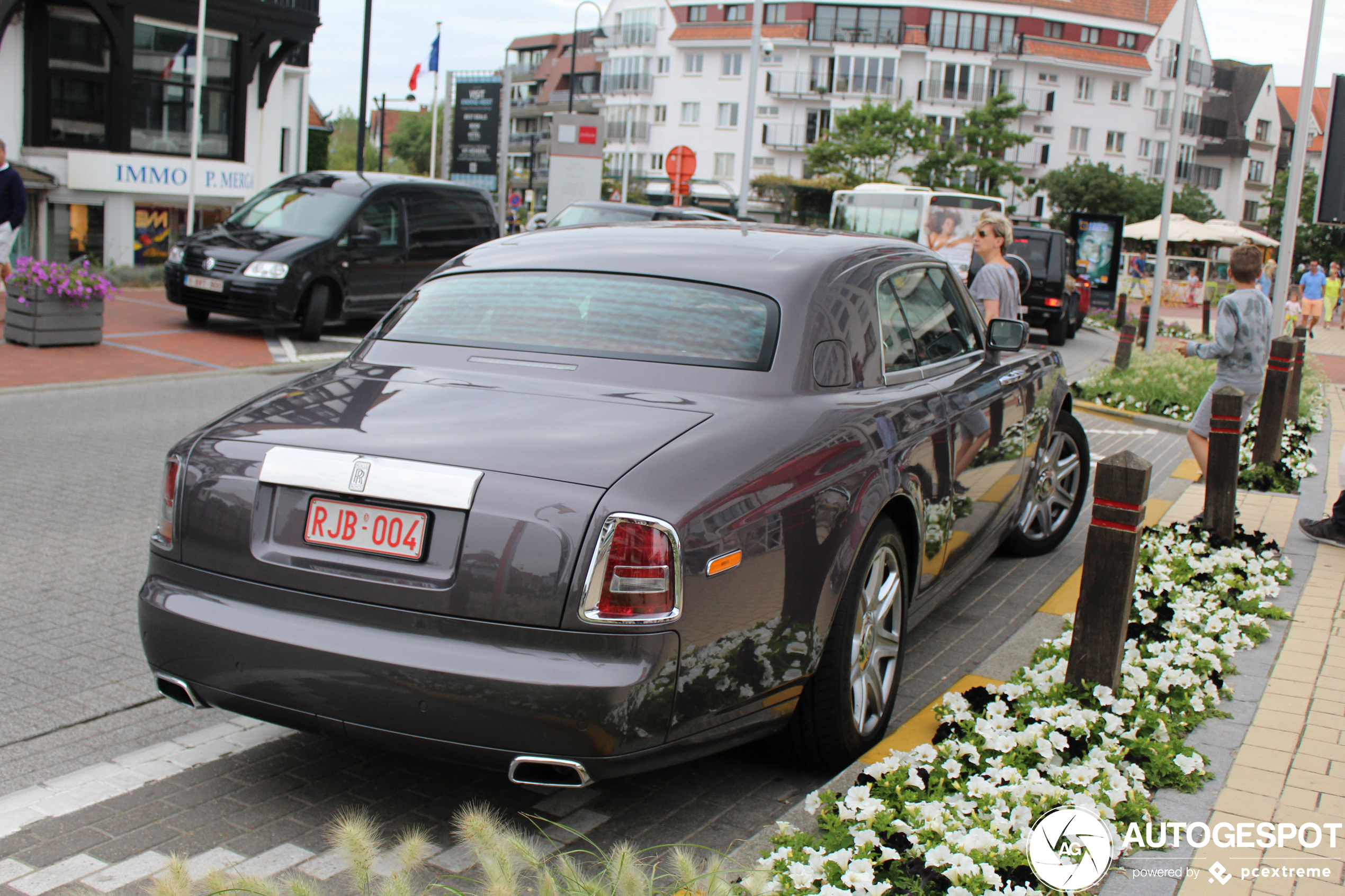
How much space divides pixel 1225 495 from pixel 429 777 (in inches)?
191

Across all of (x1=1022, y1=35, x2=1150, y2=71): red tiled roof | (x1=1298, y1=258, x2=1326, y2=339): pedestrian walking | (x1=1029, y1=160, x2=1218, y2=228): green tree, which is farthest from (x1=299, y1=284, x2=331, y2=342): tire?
(x1=1022, y1=35, x2=1150, y2=71): red tiled roof

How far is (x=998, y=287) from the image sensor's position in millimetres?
9180

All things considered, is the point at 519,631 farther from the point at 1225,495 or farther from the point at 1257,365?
the point at 1257,365

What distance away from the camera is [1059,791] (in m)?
3.64

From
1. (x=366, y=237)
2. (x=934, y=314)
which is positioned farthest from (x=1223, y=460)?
(x=366, y=237)

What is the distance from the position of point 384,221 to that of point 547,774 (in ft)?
46.5

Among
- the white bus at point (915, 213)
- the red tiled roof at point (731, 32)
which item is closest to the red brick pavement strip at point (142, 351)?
the white bus at point (915, 213)

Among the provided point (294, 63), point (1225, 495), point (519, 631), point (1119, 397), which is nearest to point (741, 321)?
point (519, 631)

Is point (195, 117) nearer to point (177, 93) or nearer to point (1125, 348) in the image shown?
point (177, 93)

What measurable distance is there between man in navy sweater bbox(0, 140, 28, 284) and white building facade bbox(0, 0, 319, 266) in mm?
9723

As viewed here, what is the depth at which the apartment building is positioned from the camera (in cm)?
8569

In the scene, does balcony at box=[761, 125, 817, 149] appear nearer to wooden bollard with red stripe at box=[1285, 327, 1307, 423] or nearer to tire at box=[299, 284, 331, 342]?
tire at box=[299, 284, 331, 342]

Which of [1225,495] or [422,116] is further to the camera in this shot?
[422,116]

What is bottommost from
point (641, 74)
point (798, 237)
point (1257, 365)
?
point (1257, 365)
